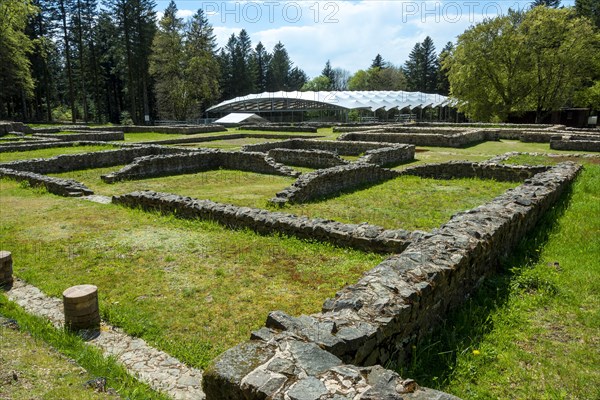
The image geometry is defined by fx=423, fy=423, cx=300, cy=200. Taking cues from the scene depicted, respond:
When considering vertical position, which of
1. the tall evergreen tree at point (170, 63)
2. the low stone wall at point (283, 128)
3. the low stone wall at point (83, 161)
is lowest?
the low stone wall at point (83, 161)

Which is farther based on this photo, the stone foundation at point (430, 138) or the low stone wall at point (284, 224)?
the stone foundation at point (430, 138)

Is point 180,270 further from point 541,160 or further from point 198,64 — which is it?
point 198,64

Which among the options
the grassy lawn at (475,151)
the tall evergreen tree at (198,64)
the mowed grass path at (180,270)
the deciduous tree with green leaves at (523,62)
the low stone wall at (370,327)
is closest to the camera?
the low stone wall at (370,327)

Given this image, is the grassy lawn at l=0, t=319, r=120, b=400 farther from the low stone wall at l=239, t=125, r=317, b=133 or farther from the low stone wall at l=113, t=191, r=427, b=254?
the low stone wall at l=239, t=125, r=317, b=133

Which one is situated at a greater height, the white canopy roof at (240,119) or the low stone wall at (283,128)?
the white canopy roof at (240,119)

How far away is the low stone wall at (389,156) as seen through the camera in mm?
17212

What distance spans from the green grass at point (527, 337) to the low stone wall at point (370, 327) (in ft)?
0.76

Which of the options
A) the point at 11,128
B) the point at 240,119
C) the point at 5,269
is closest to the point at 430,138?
the point at 5,269

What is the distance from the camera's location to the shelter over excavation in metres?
50.6

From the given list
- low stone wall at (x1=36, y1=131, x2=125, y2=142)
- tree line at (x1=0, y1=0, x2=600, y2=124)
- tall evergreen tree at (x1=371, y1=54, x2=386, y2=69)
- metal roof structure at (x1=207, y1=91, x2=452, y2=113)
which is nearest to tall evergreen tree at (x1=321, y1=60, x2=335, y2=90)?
tall evergreen tree at (x1=371, y1=54, x2=386, y2=69)

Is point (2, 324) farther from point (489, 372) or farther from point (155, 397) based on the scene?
point (489, 372)

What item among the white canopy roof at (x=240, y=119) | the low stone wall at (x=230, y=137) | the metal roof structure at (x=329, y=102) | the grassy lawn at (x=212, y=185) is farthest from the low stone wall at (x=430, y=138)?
the metal roof structure at (x=329, y=102)

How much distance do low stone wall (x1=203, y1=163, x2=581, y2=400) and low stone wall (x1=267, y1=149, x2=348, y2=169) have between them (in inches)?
450

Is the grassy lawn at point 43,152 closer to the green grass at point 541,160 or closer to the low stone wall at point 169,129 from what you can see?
the low stone wall at point 169,129
